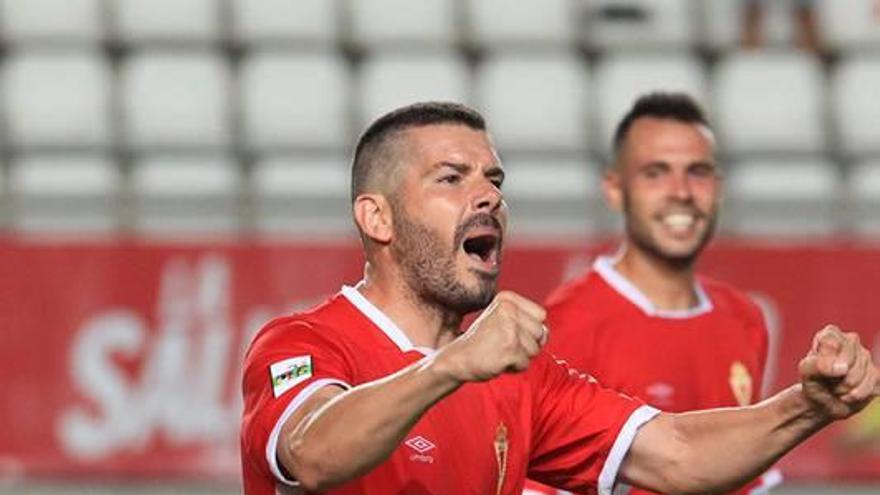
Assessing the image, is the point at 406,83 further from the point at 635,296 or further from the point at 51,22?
the point at 635,296

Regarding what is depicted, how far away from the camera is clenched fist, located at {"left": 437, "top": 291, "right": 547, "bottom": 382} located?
3592mm

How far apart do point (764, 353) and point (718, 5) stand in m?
6.02

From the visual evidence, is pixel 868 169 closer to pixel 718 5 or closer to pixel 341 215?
pixel 718 5

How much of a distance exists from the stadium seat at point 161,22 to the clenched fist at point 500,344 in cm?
803

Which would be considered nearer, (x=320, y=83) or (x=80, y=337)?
(x=80, y=337)

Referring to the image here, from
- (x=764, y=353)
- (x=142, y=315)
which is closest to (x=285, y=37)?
(x=142, y=315)

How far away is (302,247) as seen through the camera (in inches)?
391

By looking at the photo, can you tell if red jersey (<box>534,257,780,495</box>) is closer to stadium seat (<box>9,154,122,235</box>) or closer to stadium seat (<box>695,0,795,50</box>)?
stadium seat (<box>9,154,122,235</box>)

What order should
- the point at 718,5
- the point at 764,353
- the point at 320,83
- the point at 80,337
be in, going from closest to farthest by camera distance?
1. the point at 764,353
2. the point at 80,337
3. the point at 320,83
4. the point at 718,5

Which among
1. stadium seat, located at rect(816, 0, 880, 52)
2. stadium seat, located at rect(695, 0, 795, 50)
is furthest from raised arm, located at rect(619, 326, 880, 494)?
stadium seat, located at rect(816, 0, 880, 52)

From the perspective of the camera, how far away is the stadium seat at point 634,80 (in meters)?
11.6

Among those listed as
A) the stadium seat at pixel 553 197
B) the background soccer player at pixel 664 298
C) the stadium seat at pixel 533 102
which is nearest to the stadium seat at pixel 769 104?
the stadium seat at pixel 533 102

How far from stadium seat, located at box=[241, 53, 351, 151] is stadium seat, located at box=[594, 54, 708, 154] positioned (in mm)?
1368

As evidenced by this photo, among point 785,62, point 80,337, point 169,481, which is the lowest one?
point 169,481
